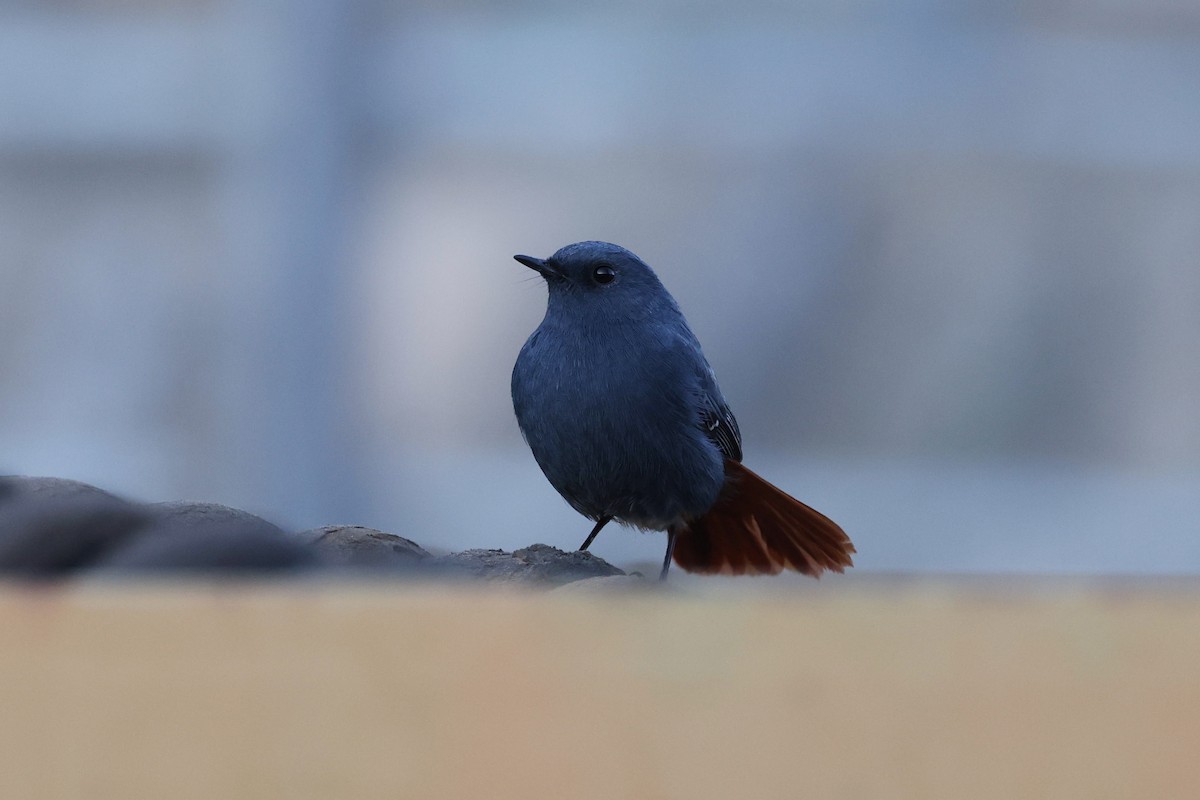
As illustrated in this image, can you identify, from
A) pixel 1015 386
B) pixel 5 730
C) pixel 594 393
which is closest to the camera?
pixel 5 730

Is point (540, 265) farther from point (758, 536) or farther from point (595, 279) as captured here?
point (758, 536)

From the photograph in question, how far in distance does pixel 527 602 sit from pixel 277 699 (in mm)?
79

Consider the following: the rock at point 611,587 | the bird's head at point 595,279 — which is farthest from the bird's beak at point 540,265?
the rock at point 611,587

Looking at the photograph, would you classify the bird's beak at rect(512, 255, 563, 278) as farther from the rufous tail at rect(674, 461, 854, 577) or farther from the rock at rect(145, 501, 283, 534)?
the rock at rect(145, 501, 283, 534)

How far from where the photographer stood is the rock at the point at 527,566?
26.6 inches

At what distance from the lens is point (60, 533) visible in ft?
1.66

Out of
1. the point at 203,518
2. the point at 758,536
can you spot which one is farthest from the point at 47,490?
the point at 758,536

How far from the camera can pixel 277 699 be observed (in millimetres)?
404

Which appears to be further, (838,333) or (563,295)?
(838,333)

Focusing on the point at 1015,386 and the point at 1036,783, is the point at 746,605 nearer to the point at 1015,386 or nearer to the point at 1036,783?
the point at 1036,783

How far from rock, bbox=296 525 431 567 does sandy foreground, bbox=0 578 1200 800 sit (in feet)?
0.68

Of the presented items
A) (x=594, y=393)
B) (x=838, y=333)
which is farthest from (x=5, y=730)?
(x=838, y=333)

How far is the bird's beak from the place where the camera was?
1045mm

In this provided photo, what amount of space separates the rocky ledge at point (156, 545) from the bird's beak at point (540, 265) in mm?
395
